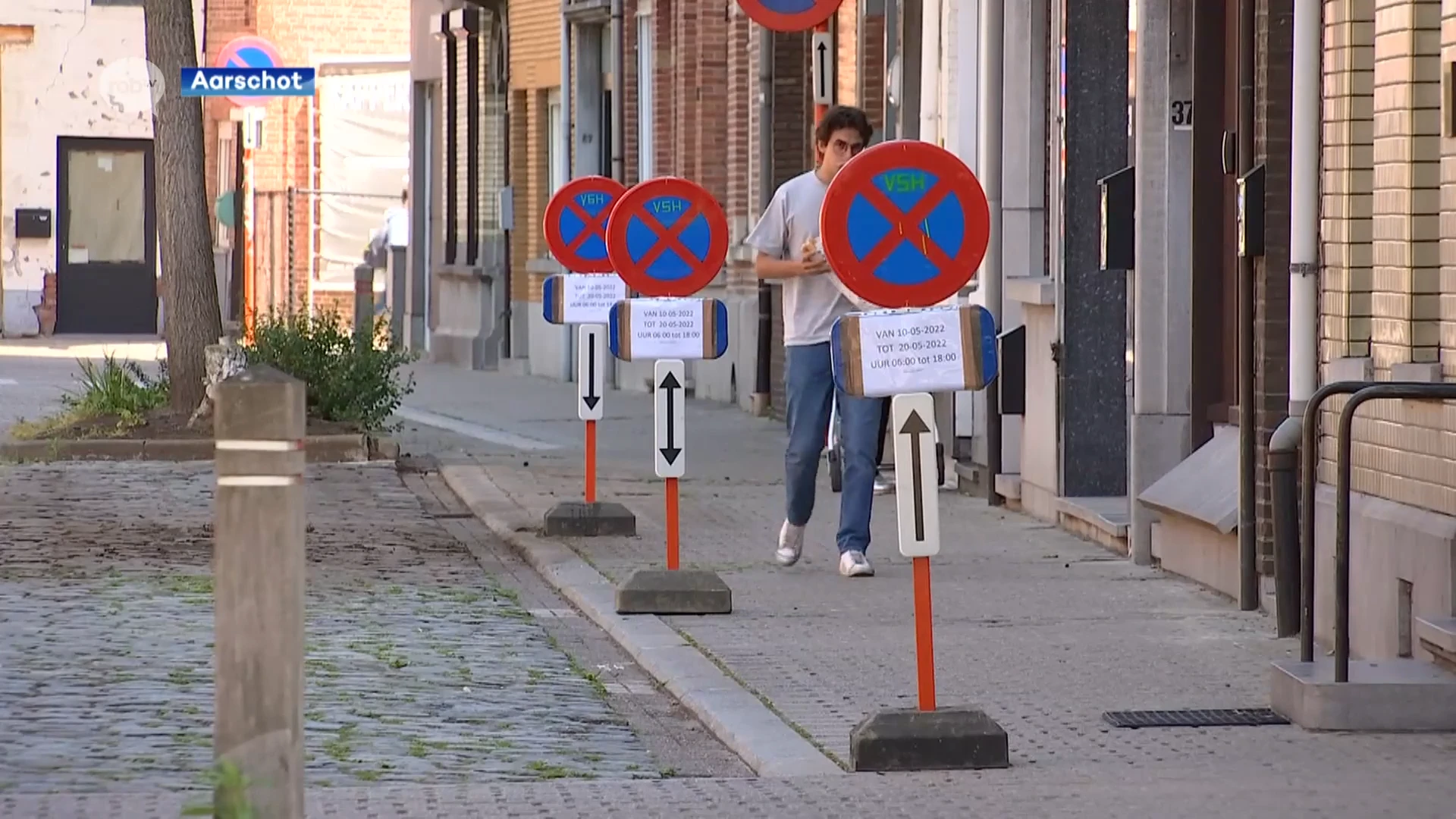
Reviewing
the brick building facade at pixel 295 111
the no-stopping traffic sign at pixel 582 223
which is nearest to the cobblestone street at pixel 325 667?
the no-stopping traffic sign at pixel 582 223

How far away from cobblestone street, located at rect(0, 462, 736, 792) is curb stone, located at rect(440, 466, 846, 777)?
0.24 m

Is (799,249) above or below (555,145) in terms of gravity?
below

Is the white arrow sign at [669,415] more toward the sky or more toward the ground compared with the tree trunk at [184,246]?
more toward the ground

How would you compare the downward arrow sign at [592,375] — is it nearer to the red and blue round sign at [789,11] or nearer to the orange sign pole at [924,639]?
the red and blue round sign at [789,11]

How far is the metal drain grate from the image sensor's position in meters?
7.79

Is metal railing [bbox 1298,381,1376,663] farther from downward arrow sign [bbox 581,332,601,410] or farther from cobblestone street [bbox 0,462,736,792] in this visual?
downward arrow sign [bbox 581,332,601,410]

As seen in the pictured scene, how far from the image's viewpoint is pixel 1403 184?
865cm

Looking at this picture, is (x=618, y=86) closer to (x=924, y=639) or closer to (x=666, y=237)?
(x=666, y=237)

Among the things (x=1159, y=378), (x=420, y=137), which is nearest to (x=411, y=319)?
(x=420, y=137)

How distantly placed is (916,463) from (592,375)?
6.18m

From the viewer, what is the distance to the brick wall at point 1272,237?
9.99 m

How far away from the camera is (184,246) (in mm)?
18547
